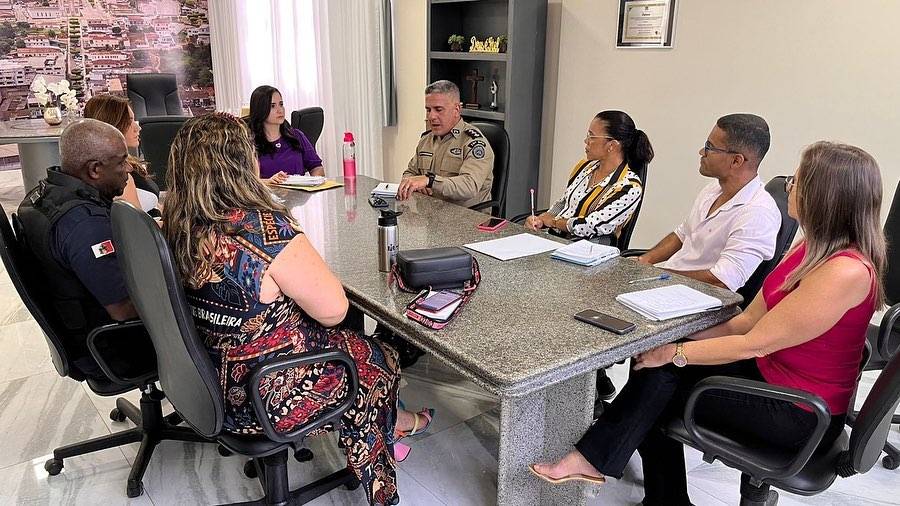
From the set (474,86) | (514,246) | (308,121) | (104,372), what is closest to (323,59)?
(308,121)

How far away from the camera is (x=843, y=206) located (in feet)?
4.90

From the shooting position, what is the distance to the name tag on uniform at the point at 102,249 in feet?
5.79

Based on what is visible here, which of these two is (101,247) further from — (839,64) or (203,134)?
(839,64)

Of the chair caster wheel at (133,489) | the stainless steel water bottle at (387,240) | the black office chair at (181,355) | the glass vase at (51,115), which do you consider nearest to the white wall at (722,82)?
the stainless steel water bottle at (387,240)

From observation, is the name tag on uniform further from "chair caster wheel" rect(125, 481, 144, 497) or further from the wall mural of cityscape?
the wall mural of cityscape

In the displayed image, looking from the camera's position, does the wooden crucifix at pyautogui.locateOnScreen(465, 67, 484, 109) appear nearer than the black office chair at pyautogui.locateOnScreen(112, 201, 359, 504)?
No

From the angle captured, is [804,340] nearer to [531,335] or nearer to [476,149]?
[531,335]

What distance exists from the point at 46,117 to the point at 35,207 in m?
4.60

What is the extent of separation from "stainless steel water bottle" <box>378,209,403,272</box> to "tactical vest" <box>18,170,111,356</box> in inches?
32.4

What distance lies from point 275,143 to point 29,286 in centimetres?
197

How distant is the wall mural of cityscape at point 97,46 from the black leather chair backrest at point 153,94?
292 millimetres

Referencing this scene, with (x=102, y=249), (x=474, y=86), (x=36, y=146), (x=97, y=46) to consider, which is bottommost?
(x=36, y=146)

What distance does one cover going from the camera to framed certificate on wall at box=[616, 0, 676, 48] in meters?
3.44

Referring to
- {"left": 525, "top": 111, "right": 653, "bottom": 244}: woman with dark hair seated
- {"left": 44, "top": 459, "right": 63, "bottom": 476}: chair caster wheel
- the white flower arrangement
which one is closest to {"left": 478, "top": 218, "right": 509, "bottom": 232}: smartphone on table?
{"left": 525, "top": 111, "right": 653, "bottom": 244}: woman with dark hair seated
